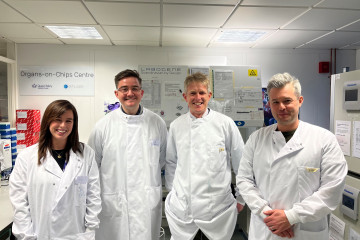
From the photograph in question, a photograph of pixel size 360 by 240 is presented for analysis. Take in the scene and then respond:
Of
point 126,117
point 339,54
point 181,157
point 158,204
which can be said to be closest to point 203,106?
point 181,157

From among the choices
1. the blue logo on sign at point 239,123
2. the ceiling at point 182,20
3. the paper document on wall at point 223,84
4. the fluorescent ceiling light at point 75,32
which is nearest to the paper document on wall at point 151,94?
the ceiling at point 182,20

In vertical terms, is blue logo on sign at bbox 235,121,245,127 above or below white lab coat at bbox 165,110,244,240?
above

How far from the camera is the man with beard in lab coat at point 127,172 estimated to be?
1731mm

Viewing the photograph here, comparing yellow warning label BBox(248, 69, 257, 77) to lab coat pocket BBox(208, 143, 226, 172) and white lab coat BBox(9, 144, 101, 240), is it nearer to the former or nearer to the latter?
lab coat pocket BBox(208, 143, 226, 172)

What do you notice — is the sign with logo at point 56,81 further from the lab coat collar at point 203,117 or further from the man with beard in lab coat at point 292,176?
the man with beard in lab coat at point 292,176

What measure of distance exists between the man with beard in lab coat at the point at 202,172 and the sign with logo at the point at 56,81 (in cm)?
263

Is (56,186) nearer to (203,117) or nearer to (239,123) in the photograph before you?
(203,117)

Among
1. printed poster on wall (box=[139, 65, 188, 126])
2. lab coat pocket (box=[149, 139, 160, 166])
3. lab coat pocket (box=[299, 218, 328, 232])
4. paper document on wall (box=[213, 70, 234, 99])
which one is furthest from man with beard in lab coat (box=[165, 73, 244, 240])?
paper document on wall (box=[213, 70, 234, 99])

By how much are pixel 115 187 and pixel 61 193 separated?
41cm

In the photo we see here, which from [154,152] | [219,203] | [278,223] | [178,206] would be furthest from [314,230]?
[154,152]

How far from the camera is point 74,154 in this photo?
1523mm

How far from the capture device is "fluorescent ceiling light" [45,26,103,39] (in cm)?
314

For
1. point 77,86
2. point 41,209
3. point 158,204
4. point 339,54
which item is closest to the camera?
point 41,209

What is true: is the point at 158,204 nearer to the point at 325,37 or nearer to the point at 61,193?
the point at 61,193
